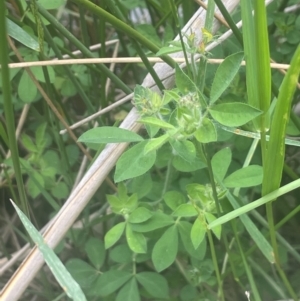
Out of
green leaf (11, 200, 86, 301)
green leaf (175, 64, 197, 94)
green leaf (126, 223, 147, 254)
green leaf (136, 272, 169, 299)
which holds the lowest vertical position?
green leaf (136, 272, 169, 299)

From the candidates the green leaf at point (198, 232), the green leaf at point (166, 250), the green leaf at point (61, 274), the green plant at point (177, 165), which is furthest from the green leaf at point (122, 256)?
the green leaf at point (61, 274)

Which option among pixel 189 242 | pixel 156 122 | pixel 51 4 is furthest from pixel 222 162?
pixel 51 4

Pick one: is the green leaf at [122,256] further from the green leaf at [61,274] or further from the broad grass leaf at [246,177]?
the green leaf at [61,274]

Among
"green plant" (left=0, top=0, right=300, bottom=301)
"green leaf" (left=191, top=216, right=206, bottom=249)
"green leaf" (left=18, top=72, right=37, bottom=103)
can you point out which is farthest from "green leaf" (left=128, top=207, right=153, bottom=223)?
"green leaf" (left=18, top=72, right=37, bottom=103)

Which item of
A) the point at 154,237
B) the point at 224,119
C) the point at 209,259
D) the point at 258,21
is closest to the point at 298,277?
the point at 209,259

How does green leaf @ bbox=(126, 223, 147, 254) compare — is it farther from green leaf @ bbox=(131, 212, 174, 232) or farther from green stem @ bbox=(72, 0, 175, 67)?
green stem @ bbox=(72, 0, 175, 67)

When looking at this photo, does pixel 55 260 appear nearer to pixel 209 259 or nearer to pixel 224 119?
Result: pixel 224 119
